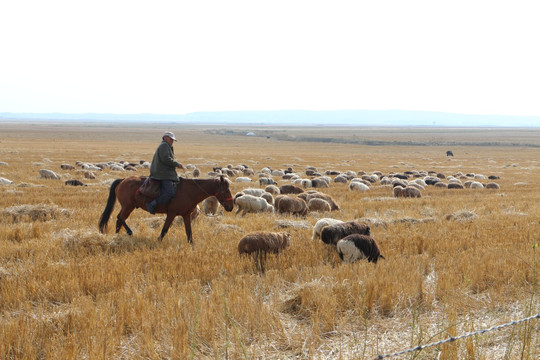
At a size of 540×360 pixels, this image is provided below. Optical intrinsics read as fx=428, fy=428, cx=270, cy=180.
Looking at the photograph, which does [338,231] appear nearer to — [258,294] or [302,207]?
→ [258,294]

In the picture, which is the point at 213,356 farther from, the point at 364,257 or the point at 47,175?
Answer: the point at 47,175

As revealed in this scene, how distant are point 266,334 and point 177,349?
3.22 ft

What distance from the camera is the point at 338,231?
848 centimetres

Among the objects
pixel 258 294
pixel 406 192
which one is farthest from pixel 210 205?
pixel 406 192

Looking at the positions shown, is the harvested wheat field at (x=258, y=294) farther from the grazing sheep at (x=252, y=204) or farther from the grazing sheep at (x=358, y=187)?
the grazing sheep at (x=358, y=187)

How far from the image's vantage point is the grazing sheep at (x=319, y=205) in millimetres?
13808

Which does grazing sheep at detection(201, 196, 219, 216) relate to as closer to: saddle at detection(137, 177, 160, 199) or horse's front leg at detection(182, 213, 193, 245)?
Result: horse's front leg at detection(182, 213, 193, 245)

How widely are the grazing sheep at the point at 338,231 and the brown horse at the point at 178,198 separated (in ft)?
7.30

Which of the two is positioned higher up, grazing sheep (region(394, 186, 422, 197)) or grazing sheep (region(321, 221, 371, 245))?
grazing sheep (region(321, 221, 371, 245))

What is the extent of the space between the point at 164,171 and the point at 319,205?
6.38m

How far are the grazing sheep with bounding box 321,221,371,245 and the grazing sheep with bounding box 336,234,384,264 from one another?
80 cm

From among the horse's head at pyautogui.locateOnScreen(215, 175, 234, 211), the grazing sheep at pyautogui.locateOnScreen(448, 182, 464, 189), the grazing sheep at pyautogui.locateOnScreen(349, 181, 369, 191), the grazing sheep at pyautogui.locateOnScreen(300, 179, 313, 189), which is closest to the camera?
the horse's head at pyautogui.locateOnScreen(215, 175, 234, 211)

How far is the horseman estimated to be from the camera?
8699 millimetres

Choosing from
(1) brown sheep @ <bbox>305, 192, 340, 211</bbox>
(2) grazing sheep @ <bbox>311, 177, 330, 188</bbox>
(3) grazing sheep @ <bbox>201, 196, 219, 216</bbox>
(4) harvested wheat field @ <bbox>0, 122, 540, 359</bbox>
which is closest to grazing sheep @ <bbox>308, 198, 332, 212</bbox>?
(1) brown sheep @ <bbox>305, 192, 340, 211</bbox>
